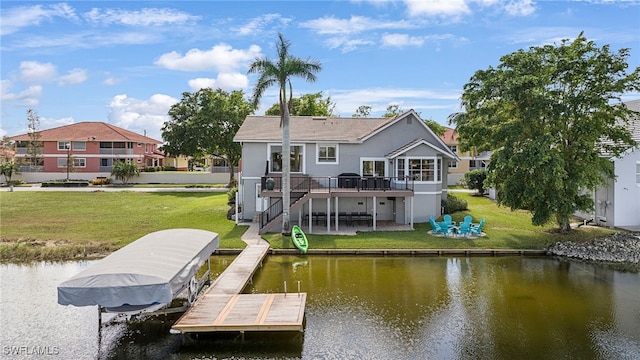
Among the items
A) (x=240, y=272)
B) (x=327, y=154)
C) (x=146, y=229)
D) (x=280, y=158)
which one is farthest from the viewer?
(x=327, y=154)

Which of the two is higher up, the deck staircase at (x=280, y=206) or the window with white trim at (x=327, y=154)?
the window with white trim at (x=327, y=154)

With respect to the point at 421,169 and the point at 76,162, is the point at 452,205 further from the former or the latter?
the point at 76,162

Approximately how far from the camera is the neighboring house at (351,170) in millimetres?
25719

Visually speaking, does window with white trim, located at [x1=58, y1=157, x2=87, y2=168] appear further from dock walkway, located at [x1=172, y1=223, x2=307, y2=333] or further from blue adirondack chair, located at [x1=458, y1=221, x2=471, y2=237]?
blue adirondack chair, located at [x1=458, y1=221, x2=471, y2=237]

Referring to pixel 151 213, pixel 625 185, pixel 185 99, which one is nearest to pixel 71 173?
pixel 185 99

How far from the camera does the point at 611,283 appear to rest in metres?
16.0

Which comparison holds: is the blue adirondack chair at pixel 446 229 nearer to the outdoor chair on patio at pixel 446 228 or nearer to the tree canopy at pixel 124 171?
the outdoor chair on patio at pixel 446 228

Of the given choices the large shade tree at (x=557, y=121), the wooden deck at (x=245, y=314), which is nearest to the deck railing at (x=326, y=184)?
the large shade tree at (x=557, y=121)

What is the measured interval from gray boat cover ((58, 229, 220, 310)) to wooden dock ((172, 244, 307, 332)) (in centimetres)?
97

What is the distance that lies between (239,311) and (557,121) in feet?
60.6

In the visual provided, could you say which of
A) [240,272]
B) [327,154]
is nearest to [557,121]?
[327,154]

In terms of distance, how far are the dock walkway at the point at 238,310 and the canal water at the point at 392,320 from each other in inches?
16.3

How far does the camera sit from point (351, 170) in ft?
90.3

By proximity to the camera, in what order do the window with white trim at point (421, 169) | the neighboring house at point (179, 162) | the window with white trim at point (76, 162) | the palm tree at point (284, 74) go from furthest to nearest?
the neighboring house at point (179, 162) → the window with white trim at point (76, 162) → the window with white trim at point (421, 169) → the palm tree at point (284, 74)
